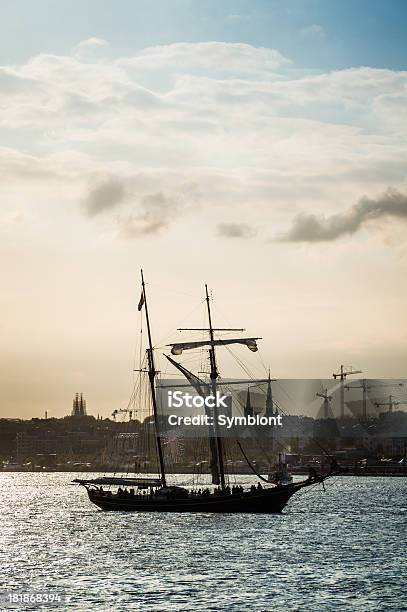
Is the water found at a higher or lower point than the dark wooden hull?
lower

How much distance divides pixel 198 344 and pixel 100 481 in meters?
19.7

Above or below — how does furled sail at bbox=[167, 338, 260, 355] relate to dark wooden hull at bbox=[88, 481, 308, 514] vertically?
Answer: above

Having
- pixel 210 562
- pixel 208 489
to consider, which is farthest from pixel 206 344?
pixel 210 562

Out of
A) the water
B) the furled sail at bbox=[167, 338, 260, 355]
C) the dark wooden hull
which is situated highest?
the furled sail at bbox=[167, 338, 260, 355]

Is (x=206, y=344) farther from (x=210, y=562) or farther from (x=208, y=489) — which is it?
(x=210, y=562)

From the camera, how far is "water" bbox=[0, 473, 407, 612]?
66.0 m

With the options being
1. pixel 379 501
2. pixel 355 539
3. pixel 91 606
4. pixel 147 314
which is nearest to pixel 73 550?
pixel 355 539

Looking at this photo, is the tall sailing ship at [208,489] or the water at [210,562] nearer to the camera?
the water at [210,562]

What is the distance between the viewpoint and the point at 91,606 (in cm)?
6331

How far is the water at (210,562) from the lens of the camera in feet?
217

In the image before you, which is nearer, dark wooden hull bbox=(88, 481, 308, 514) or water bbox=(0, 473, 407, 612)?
water bbox=(0, 473, 407, 612)

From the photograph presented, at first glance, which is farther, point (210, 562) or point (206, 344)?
point (206, 344)

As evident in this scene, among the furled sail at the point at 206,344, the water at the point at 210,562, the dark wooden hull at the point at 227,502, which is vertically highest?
the furled sail at the point at 206,344

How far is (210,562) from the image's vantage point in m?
82.9
